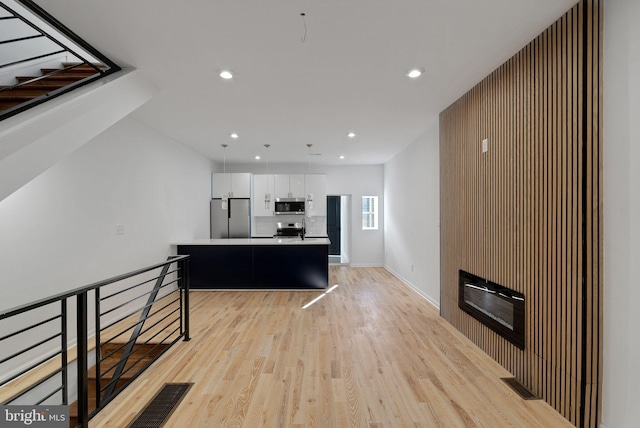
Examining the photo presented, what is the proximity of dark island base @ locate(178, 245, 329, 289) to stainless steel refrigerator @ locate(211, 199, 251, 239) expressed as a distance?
1.65 m

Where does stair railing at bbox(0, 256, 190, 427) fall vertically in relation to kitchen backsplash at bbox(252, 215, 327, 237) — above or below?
below

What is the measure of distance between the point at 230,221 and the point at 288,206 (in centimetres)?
149

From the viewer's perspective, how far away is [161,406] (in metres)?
2.29

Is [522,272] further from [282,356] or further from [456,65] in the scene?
[282,356]

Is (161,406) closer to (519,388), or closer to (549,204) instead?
(519,388)

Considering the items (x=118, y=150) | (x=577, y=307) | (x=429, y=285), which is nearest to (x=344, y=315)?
(x=429, y=285)

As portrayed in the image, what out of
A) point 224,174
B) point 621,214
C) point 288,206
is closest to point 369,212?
point 288,206

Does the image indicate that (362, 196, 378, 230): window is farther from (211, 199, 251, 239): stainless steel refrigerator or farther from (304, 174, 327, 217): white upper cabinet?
(211, 199, 251, 239): stainless steel refrigerator

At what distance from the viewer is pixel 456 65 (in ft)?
9.53

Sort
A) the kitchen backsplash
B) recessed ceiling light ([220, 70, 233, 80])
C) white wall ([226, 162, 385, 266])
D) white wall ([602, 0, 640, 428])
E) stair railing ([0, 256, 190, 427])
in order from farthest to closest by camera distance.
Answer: white wall ([226, 162, 385, 266])
the kitchen backsplash
recessed ceiling light ([220, 70, 233, 80])
stair railing ([0, 256, 190, 427])
white wall ([602, 0, 640, 428])

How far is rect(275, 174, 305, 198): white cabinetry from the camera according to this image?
794 centimetres

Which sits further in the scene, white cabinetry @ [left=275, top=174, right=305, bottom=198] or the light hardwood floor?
white cabinetry @ [left=275, top=174, right=305, bottom=198]

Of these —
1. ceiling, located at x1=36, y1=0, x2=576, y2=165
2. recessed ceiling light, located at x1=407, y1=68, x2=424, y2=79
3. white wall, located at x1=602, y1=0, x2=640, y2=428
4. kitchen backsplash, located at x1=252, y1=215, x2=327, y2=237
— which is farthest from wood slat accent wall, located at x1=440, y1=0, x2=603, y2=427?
kitchen backsplash, located at x1=252, y1=215, x2=327, y2=237

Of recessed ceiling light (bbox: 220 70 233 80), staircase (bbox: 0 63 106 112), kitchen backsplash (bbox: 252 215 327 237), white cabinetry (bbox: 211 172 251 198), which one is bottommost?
kitchen backsplash (bbox: 252 215 327 237)
